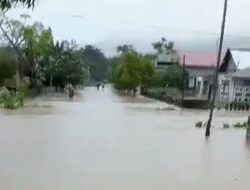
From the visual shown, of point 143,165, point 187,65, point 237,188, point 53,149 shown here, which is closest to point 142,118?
point 53,149

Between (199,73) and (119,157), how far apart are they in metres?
64.3

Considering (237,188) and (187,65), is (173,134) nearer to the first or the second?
(237,188)

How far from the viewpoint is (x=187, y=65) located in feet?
276

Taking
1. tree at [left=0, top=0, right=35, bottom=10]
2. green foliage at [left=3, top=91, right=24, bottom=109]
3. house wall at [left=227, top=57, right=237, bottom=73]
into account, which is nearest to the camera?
tree at [left=0, top=0, right=35, bottom=10]

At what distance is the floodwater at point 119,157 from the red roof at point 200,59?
55.7 metres

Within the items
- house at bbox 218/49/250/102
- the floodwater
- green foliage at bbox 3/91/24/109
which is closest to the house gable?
house at bbox 218/49/250/102

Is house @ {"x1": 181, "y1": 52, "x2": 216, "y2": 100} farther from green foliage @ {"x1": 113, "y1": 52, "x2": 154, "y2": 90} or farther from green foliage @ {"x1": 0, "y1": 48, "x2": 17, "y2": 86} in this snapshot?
green foliage @ {"x1": 0, "y1": 48, "x2": 17, "y2": 86}

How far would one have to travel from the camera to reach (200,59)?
290ft

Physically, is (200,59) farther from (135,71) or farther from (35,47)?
(35,47)

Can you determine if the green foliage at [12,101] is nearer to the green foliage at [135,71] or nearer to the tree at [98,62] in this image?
the green foliage at [135,71]

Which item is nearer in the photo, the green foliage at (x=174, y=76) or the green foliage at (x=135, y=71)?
the green foliage at (x=174, y=76)

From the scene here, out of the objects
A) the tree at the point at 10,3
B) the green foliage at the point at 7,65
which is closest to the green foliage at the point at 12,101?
the green foliage at the point at 7,65

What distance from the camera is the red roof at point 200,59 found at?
84.6 meters

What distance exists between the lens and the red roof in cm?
8462
